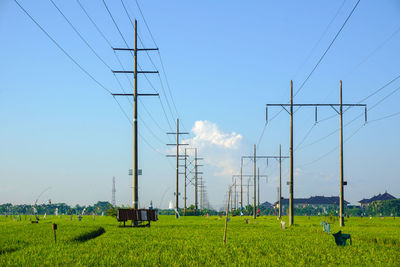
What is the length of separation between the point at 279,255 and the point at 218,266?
4.57m

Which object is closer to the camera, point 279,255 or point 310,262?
point 310,262

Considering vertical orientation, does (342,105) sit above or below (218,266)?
above

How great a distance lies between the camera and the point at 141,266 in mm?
16922

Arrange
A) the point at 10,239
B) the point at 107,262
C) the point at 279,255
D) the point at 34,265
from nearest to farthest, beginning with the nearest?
1. the point at 34,265
2. the point at 107,262
3. the point at 279,255
4. the point at 10,239

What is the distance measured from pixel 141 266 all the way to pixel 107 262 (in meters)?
1.45

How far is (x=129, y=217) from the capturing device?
44.8 m

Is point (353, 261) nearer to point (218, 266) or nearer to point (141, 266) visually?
point (218, 266)

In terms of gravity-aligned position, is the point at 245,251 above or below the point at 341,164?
below

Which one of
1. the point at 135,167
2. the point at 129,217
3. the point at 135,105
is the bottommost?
the point at 129,217

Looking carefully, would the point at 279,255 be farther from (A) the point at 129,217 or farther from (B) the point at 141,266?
(A) the point at 129,217

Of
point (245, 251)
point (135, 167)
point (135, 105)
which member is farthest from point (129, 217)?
point (245, 251)

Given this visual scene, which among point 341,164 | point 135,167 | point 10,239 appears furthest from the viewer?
point 341,164

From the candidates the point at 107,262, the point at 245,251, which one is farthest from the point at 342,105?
the point at 107,262

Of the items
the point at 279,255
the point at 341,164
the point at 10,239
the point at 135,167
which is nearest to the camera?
the point at 279,255
